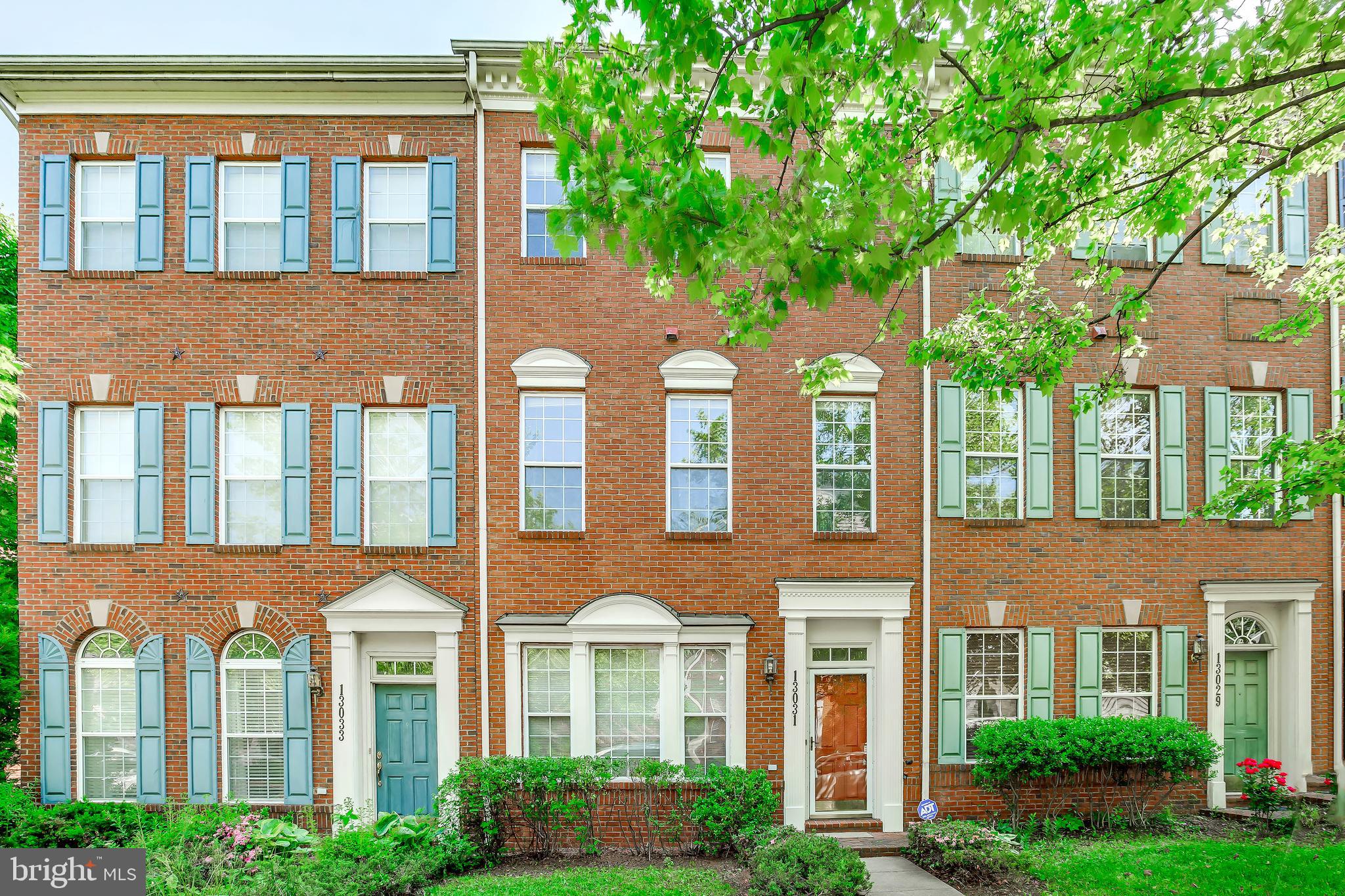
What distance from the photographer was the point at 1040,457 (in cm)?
911

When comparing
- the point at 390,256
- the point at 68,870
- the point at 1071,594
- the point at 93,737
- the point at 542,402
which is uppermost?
the point at 390,256

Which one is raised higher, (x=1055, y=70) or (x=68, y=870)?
(x=1055, y=70)

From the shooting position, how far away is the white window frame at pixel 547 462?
28.8 ft

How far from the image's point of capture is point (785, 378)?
29.4ft

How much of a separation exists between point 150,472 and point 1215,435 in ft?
Answer: 48.3

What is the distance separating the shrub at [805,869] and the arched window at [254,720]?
20.5 feet

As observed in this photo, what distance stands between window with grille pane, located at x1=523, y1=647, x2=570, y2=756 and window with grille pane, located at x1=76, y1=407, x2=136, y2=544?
566cm

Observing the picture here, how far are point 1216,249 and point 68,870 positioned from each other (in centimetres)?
1637

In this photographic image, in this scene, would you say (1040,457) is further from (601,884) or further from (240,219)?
(240,219)

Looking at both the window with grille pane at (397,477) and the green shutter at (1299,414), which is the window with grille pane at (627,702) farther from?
the green shutter at (1299,414)

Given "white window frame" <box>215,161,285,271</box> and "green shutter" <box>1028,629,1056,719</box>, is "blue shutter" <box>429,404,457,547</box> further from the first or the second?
"green shutter" <box>1028,629,1056,719</box>

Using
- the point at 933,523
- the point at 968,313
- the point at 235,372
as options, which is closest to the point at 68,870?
the point at 235,372

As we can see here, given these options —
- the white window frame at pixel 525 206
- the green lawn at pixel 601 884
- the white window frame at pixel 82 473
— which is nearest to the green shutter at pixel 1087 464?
the green lawn at pixel 601 884

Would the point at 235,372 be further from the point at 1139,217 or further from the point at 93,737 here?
the point at 1139,217
